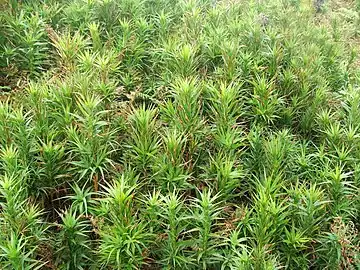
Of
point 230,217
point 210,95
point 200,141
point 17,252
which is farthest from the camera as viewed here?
point 210,95

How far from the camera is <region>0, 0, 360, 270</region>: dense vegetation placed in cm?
307

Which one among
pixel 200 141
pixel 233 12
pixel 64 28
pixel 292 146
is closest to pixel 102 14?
pixel 64 28

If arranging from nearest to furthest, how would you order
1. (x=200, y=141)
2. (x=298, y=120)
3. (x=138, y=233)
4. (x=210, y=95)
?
(x=138, y=233) → (x=200, y=141) → (x=210, y=95) → (x=298, y=120)

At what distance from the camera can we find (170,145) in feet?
11.3

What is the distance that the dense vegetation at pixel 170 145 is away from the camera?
3070 mm

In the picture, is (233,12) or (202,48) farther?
(233,12)

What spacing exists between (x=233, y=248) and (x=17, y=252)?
4.95 ft

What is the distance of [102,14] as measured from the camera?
5.35m

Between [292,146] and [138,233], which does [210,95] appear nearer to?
[292,146]

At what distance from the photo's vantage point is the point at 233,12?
20.1 ft

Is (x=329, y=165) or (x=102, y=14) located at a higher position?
(x=102, y=14)

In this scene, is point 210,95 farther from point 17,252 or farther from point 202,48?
point 17,252

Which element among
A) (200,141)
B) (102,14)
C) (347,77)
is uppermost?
(102,14)

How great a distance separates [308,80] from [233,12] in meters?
2.03
